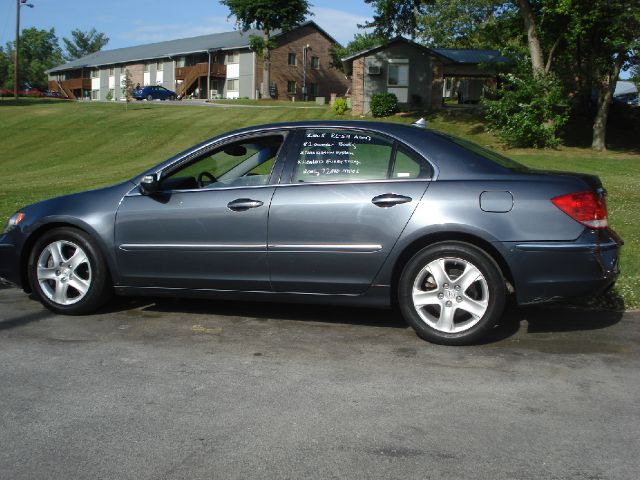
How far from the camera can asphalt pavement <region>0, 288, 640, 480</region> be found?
3.31m

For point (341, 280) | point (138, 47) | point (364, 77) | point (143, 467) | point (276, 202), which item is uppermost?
point (138, 47)

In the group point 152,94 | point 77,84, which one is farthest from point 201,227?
point 77,84

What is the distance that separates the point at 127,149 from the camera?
1201 inches

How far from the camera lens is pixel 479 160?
5238 millimetres

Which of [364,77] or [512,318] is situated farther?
[364,77]

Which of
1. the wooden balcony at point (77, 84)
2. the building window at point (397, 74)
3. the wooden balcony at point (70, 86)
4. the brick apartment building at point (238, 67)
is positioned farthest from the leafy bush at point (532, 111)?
the wooden balcony at point (77, 84)

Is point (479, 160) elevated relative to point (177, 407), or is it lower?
elevated

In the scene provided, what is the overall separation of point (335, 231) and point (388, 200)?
45cm

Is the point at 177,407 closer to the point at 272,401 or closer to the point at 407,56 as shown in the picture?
the point at 272,401

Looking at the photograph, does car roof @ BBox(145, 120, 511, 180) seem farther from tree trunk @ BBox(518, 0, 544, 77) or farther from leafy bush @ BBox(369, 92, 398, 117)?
leafy bush @ BBox(369, 92, 398, 117)

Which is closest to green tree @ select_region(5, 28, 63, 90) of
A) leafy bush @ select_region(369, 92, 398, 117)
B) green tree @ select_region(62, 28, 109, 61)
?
green tree @ select_region(62, 28, 109, 61)

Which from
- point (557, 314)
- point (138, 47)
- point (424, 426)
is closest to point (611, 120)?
point (557, 314)

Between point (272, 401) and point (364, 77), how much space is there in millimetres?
38379

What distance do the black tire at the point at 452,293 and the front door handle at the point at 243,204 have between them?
1226 millimetres
